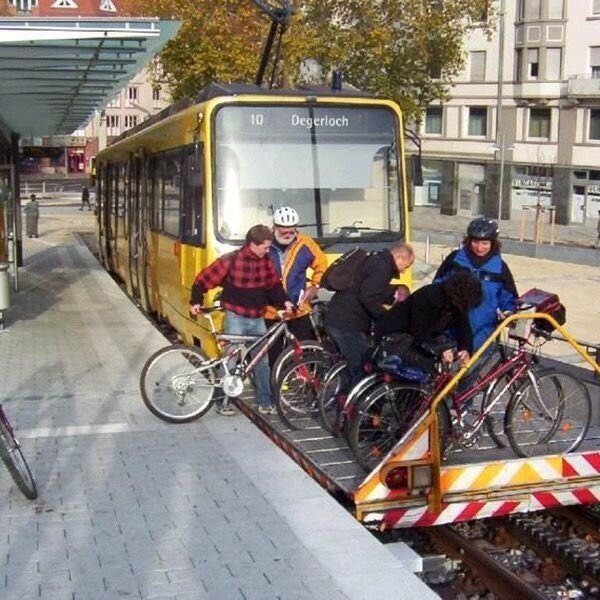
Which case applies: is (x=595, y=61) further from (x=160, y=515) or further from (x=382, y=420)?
(x=160, y=515)

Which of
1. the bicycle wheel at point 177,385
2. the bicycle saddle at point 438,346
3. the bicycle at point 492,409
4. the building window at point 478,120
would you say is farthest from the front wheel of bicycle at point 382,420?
the building window at point 478,120

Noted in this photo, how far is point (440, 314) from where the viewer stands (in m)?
7.16

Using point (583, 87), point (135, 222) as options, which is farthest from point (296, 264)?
point (583, 87)

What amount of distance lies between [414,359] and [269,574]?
2396mm

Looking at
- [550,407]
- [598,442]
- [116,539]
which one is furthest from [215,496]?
[598,442]

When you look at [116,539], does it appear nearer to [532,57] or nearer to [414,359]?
[414,359]

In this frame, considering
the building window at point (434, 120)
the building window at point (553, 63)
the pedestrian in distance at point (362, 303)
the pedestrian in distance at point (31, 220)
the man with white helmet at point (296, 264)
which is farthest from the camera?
the building window at point (434, 120)

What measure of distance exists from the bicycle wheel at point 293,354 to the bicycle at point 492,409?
137 centimetres

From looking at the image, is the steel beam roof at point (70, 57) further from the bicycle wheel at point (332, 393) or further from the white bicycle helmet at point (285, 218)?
the bicycle wheel at point (332, 393)

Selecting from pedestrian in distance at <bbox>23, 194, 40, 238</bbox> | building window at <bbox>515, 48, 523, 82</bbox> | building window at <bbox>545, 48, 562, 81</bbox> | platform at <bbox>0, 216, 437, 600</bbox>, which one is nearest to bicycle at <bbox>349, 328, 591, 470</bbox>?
platform at <bbox>0, 216, 437, 600</bbox>

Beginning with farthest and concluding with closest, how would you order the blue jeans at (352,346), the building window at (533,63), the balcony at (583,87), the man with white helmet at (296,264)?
1. the building window at (533,63)
2. the balcony at (583,87)
3. the man with white helmet at (296,264)
4. the blue jeans at (352,346)

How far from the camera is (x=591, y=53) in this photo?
1785 inches

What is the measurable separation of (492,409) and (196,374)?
8.01 ft

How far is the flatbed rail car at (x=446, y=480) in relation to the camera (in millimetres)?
6539
